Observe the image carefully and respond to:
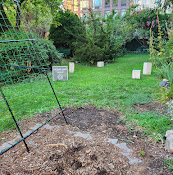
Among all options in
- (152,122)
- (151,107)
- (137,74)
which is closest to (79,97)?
(151,107)

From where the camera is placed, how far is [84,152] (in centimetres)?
195

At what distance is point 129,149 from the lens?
2082mm

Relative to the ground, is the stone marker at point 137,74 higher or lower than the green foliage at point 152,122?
higher

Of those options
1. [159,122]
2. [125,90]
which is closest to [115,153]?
[159,122]

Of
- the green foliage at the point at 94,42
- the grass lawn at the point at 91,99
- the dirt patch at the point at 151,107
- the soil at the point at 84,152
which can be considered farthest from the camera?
the green foliage at the point at 94,42

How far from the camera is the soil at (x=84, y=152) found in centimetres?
172

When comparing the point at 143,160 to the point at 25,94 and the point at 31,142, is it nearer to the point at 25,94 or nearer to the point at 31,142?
the point at 31,142

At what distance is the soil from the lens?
1.72 m

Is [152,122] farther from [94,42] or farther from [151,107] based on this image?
[94,42]

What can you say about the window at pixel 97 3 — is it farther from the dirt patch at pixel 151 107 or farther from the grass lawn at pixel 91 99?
the dirt patch at pixel 151 107

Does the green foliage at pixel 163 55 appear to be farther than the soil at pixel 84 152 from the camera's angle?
Yes

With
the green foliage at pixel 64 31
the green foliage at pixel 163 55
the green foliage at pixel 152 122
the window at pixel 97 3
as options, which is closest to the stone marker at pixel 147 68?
the green foliage at pixel 163 55

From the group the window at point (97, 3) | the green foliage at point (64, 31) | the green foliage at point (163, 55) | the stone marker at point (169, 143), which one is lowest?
the stone marker at point (169, 143)

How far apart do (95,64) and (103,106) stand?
6613 mm
